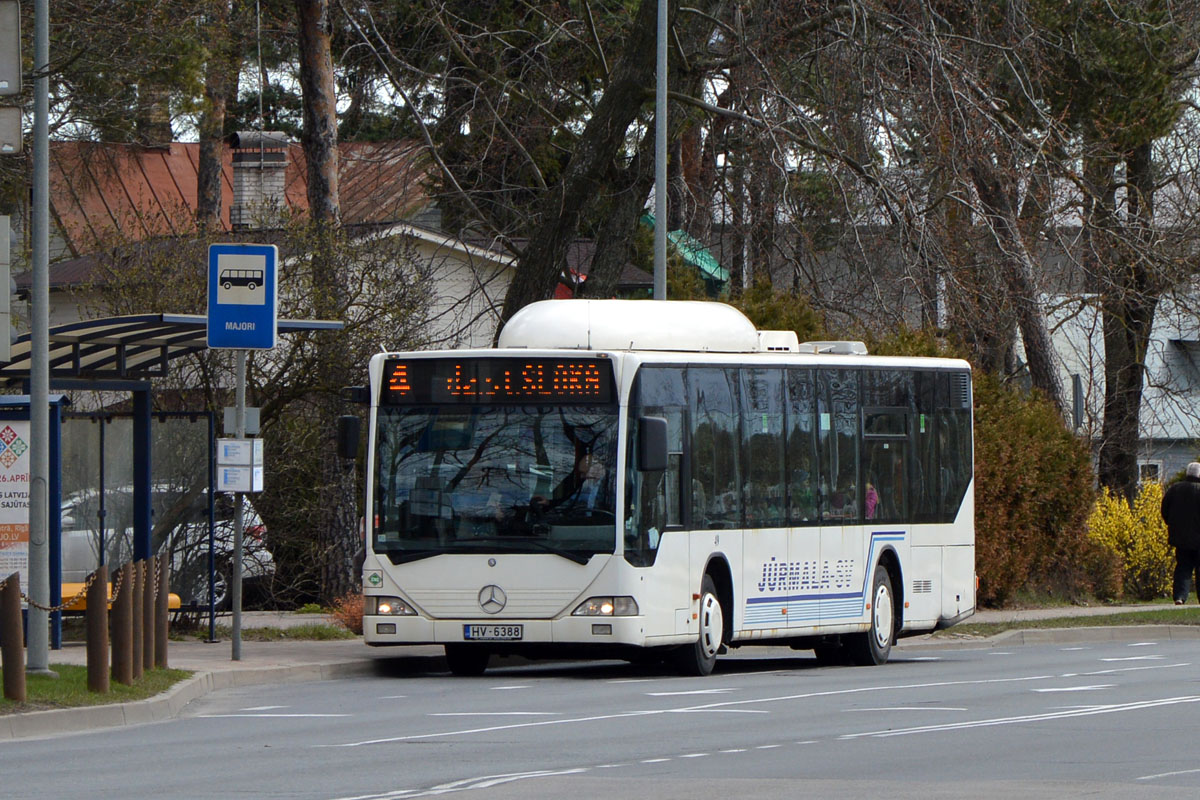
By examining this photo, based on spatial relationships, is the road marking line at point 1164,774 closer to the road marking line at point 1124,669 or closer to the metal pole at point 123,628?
the metal pole at point 123,628

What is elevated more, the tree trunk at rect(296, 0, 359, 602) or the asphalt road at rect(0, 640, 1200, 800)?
the tree trunk at rect(296, 0, 359, 602)

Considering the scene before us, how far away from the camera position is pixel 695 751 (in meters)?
11.4

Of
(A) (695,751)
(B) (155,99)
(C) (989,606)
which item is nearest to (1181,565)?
(C) (989,606)

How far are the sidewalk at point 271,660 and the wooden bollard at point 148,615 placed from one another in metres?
0.38

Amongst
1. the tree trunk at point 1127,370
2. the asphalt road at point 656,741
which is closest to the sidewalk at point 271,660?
the asphalt road at point 656,741

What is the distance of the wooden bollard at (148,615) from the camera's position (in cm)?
1549

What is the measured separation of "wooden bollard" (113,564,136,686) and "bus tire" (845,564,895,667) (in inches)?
313

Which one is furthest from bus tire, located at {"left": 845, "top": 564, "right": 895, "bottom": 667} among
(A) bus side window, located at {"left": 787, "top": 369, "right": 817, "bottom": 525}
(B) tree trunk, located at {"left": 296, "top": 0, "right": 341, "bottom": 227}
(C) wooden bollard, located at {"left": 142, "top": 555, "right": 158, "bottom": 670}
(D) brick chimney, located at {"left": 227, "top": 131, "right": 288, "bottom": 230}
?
(D) brick chimney, located at {"left": 227, "top": 131, "right": 288, "bottom": 230}

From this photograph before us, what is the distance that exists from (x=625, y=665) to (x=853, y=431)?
10.4 feet

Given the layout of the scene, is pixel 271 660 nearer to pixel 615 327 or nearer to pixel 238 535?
pixel 238 535

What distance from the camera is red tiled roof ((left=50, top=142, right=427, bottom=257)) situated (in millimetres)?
27703

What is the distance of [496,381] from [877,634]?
16.8 feet

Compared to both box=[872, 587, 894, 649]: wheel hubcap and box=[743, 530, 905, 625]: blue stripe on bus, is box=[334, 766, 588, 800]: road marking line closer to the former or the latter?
box=[743, 530, 905, 625]: blue stripe on bus

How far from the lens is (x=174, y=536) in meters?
20.8
